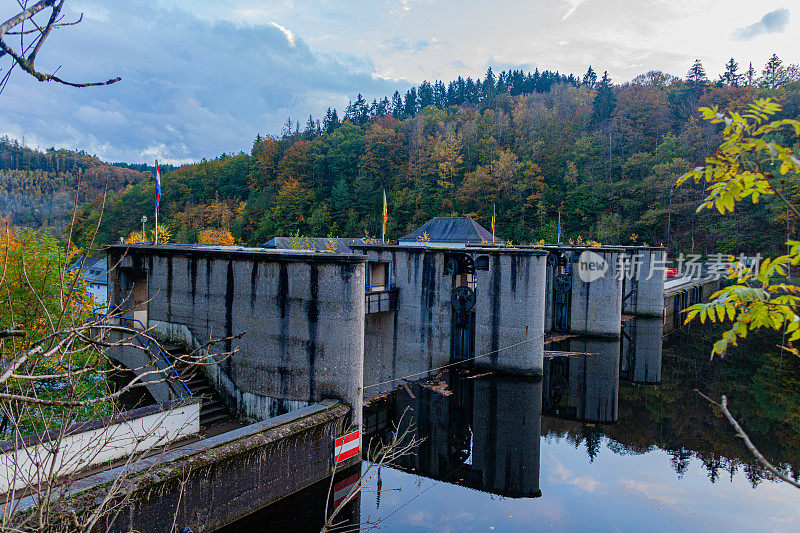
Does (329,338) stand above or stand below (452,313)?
above

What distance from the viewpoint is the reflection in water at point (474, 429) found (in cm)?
1173

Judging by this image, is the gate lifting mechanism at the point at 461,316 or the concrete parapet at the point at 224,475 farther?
the gate lifting mechanism at the point at 461,316

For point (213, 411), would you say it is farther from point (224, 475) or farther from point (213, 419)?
point (224, 475)

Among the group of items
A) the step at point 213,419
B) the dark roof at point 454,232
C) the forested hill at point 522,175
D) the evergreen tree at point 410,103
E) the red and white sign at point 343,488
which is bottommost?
the red and white sign at point 343,488

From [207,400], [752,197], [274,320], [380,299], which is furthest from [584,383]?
[752,197]

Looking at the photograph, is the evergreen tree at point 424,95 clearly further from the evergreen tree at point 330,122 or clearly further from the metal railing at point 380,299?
the metal railing at point 380,299

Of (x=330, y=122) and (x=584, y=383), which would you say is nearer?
(x=584, y=383)

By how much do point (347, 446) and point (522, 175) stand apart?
5186 centimetres

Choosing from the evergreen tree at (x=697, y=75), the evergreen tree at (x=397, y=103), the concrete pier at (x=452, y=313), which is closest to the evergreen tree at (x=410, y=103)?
the evergreen tree at (x=397, y=103)

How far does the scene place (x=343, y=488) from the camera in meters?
10.2

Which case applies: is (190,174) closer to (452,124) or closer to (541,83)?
(452,124)

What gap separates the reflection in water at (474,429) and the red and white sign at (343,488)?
187cm

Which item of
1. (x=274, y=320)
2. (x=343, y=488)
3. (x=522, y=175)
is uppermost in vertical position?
(x=522, y=175)

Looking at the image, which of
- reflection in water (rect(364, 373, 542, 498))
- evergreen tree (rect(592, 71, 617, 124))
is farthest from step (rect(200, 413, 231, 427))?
evergreen tree (rect(592, 71, 617, 124))
